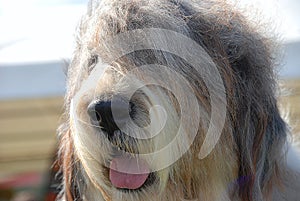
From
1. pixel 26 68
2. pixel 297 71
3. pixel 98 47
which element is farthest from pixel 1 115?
pixel 98 47

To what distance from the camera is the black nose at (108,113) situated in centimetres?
182

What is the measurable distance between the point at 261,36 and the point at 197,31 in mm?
245

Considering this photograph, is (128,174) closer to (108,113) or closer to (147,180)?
(147,180)

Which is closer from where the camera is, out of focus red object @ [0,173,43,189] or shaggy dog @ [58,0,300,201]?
shaggy dog @ [58,0,300,201]

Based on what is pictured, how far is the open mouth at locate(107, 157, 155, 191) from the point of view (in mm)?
1928

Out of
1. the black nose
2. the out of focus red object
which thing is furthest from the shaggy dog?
the out of focus red object

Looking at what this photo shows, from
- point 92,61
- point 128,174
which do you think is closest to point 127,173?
point 128,174

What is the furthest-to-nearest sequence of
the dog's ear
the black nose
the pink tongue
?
the dog's ear < the pink tongue < the black nose

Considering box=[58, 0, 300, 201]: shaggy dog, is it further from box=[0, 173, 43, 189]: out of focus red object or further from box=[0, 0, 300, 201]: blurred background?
box=[0, 173, 43, 189]: out of focus red object

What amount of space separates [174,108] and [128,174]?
222 mm

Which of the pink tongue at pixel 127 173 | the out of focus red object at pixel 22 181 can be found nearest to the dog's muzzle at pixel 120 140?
the pink tongue at pixel 127 173

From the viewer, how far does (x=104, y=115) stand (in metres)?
1.82

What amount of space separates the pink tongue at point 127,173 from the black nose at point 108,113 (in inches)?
4.8

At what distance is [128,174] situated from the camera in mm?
1934
